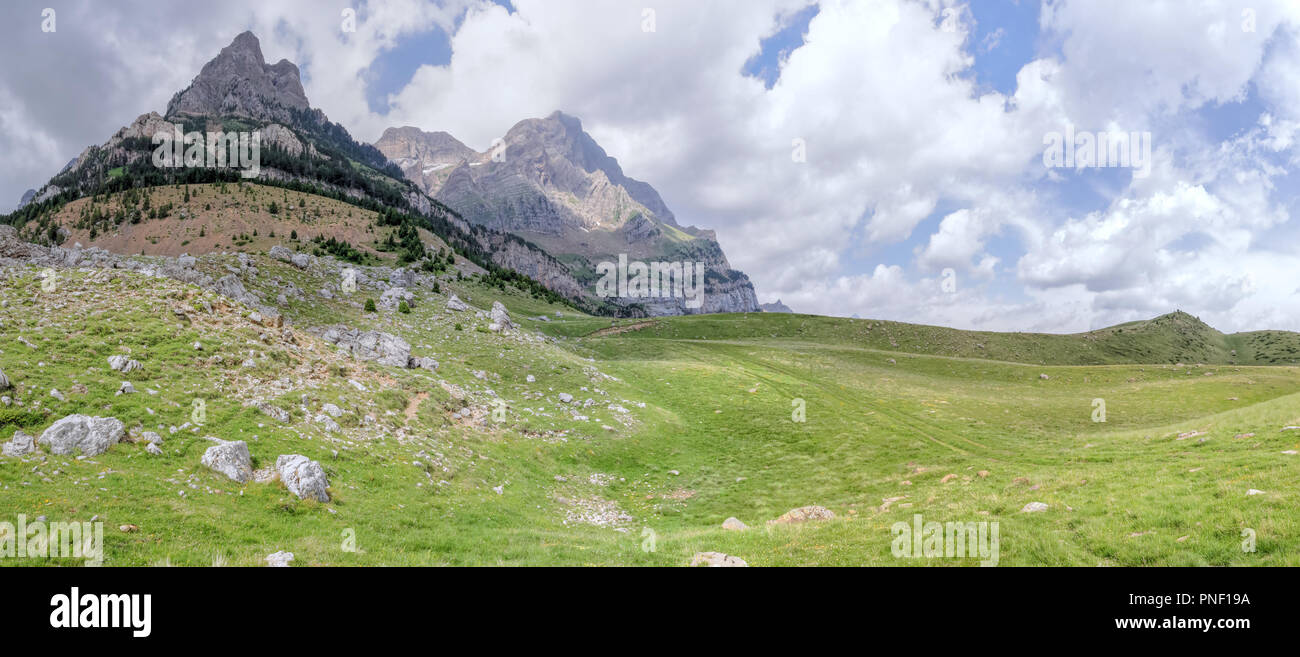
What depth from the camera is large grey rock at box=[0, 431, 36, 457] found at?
14125 millimetres

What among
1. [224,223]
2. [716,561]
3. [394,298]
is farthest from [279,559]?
[224,223]

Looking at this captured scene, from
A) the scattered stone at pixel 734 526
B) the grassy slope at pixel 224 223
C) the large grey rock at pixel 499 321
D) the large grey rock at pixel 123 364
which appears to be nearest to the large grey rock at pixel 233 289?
the large grey rock at pixel 499 321

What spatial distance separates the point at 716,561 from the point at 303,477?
15.3 meters

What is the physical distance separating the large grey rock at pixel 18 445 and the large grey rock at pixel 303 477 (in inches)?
244

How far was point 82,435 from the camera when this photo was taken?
1543 centimetres

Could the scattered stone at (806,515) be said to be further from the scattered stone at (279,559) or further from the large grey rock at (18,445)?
the large grey rock at (18,445)

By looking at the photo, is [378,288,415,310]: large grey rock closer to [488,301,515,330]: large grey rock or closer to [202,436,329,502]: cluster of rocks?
[488,301,515,330]: large grey rock

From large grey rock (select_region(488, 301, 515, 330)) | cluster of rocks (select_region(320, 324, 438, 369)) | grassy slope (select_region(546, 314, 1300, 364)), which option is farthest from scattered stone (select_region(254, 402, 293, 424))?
grassy slope (select_region(546, 314, 1300, 364))

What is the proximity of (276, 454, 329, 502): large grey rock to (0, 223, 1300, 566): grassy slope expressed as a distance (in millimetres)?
604

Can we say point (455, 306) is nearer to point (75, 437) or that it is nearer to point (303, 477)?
point (303, 477)

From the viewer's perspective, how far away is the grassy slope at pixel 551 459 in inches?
524
